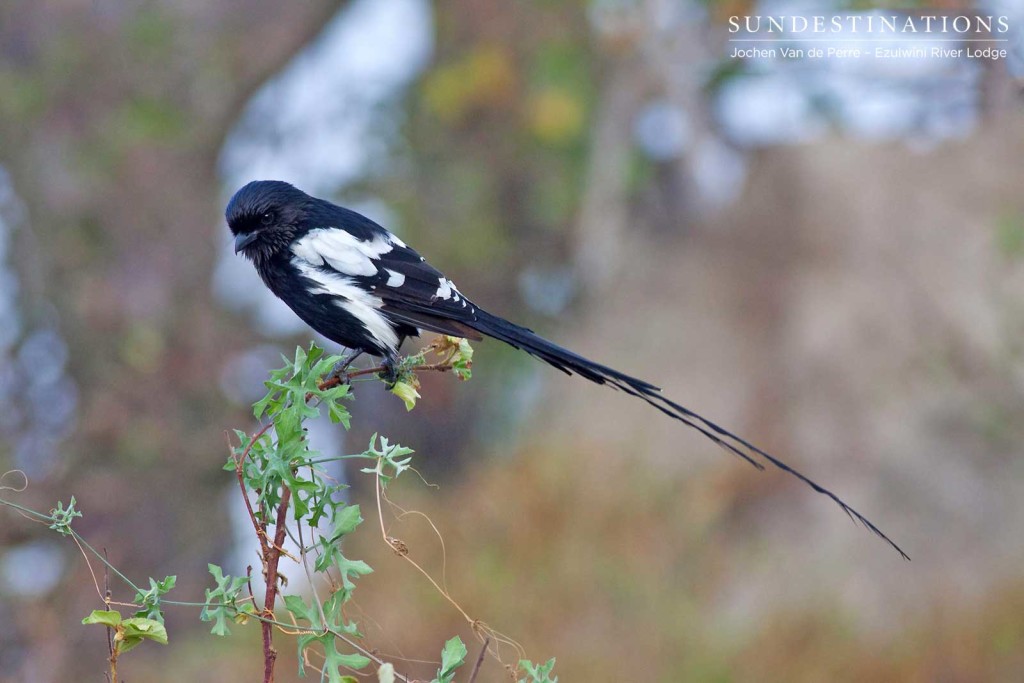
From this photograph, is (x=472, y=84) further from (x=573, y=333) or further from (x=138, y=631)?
(x=138, y=631)

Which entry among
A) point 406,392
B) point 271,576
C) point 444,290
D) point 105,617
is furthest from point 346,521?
point 444,290

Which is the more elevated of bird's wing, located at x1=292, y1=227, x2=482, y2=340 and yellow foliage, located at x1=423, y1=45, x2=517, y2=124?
yellow foliage, located at x1=423, y1=45, x2=517, y2=124

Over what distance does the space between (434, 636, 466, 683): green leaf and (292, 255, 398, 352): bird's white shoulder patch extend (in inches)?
54.2

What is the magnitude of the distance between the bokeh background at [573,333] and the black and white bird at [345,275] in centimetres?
225

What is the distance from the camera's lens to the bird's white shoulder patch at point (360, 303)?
285 cm

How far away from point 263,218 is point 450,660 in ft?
5.99

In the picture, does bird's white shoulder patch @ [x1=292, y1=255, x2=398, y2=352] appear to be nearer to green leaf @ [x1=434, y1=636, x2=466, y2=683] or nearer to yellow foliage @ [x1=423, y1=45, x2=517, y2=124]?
green leaf @ [x1=434, y1=636, x2=466, y2=683]

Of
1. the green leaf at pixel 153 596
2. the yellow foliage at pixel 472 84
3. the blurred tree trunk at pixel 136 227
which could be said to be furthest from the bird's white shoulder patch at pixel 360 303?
the yellow foliage at pixel 472 84

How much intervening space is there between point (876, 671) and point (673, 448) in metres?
2.11

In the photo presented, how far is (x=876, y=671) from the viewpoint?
6168 mm

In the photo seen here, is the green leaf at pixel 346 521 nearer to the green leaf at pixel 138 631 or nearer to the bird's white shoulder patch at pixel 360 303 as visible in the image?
the green leaf at pixel 138 631

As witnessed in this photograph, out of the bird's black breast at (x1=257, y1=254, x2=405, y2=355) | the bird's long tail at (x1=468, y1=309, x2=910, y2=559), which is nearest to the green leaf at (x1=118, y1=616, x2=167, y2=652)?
the bird's long tail at (x1=468, y1=309, x2=910, y2=559)

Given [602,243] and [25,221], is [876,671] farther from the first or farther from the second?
[25,221]

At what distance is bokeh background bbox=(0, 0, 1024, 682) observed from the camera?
20.7 ft
